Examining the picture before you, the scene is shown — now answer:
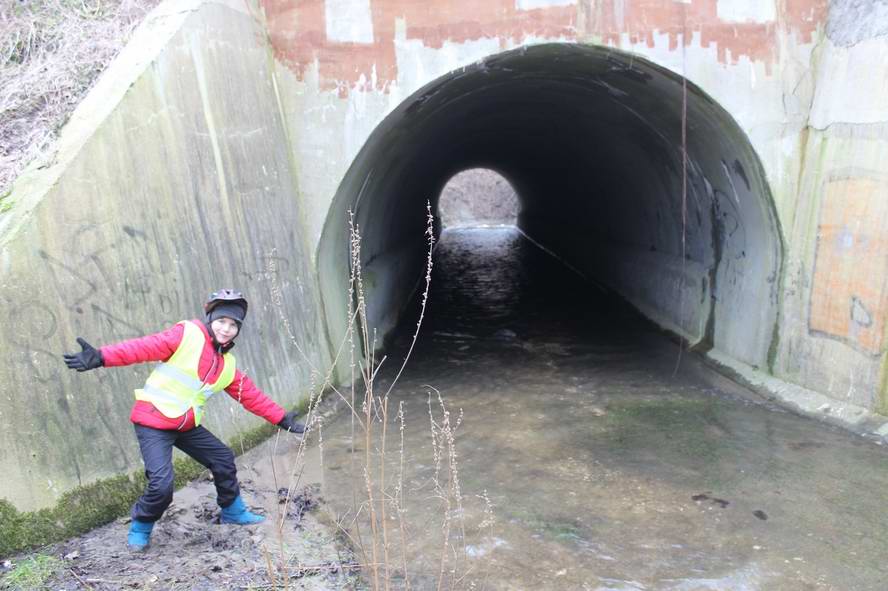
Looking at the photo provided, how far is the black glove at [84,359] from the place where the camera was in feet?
10.7

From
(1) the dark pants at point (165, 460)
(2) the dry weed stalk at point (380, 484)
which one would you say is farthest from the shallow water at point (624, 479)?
(1) the dark pants at point (165, 460)

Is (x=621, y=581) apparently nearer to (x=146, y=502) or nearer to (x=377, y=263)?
(x=146, y=502)

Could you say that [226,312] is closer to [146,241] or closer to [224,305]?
[224,305]

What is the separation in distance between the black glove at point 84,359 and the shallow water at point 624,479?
4.45 ft

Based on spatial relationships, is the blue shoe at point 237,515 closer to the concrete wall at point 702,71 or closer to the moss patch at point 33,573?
the moss patch at point 33,573

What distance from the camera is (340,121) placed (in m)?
6.40

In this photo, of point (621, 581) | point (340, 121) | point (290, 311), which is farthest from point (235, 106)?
point (621, 581)

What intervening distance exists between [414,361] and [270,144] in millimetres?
3575

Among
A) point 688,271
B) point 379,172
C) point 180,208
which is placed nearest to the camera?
point 180,208

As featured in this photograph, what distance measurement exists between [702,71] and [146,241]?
16.5 ft

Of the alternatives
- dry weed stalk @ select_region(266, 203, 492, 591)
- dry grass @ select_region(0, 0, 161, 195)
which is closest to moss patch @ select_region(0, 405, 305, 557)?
dry weed stalk @ select_region(266, 203, 492, 591)

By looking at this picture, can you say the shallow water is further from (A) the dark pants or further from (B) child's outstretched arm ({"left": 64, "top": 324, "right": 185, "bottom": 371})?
(B) child's outstretched arm ({"left": 64, "top": 324, "right": 185, "bottom": 371})

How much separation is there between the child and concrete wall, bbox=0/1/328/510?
1.72 feet

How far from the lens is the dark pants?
11.9ft
